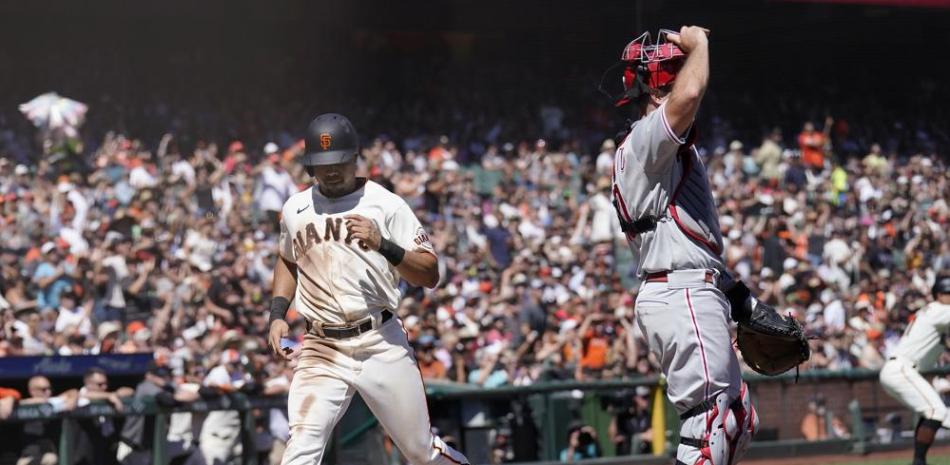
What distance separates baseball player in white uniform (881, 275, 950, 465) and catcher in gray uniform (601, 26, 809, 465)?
510 cm

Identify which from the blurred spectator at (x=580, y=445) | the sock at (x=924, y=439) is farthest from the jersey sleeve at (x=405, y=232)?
the blurred spectator at (x=580, y=445)

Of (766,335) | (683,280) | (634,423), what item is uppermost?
(683,280)

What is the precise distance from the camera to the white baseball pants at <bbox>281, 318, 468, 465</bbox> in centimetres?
577

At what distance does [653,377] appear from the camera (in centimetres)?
1191

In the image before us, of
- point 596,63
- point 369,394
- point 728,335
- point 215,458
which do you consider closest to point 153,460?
point 215,458

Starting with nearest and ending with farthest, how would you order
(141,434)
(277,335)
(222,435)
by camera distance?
1. (277,335)
2. (141,434)
3. (222,435)

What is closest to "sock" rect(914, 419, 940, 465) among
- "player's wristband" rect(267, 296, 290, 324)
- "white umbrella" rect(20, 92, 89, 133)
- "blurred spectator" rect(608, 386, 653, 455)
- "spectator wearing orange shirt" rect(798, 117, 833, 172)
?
"blurred spectator" rect(608, 386, 653, 455)

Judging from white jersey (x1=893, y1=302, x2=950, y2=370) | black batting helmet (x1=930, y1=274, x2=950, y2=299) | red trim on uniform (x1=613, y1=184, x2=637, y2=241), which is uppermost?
red trim on uniform (x1=613, y1=184, x2=637, y2=241)

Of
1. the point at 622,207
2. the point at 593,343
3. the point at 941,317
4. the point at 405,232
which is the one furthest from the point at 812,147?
the point at 622,207

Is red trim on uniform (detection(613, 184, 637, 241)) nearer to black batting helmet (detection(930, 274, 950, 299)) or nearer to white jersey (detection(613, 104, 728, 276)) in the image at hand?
white jersey (detection(613, 104, 728, 276))

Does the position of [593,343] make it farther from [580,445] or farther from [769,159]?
[769,159]

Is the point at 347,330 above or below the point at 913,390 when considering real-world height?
above

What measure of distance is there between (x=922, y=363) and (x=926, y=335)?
1.23 feet

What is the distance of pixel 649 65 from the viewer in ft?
16.9
